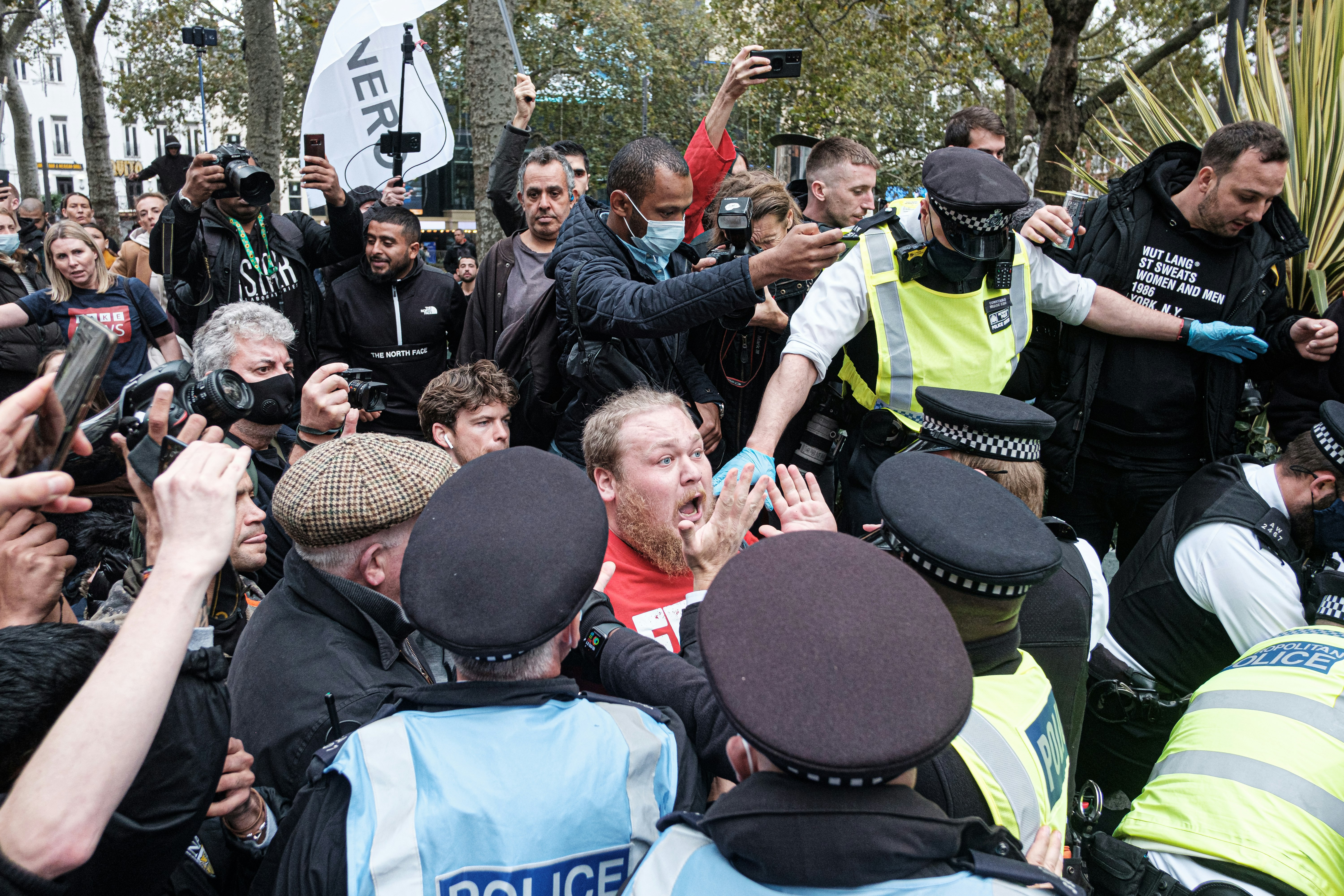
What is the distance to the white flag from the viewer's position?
5.77 m

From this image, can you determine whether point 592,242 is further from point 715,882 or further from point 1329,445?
point 715,882

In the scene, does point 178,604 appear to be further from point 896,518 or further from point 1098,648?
point 1098,648

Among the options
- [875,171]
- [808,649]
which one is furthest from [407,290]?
[808,649]

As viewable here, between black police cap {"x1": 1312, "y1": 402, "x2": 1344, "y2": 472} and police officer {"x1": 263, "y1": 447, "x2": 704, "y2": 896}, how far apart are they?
216cm

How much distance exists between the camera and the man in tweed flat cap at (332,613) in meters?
1.80

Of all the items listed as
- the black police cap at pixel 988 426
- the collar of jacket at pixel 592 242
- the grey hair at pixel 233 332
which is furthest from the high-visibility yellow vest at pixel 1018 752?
the grey hair at pixel 233 332

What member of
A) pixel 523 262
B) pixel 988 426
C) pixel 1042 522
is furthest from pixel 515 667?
pixel 523 262

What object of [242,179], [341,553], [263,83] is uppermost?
[263,83]

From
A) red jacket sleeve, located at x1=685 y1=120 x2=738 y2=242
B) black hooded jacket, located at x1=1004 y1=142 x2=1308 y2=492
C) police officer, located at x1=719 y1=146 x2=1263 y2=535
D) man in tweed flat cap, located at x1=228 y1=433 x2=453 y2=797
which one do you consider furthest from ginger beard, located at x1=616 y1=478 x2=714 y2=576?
red jacket sleeve, located at x1=685 y1=120 x2=738 y2=242

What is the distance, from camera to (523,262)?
4.50 metres

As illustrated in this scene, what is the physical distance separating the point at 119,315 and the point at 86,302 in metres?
0.22

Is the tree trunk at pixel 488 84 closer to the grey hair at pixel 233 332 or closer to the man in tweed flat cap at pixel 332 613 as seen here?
the grey hair at pixel 233 332

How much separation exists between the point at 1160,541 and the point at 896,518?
158 centimetres

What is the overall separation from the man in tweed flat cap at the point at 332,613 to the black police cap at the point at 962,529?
0.86 m
